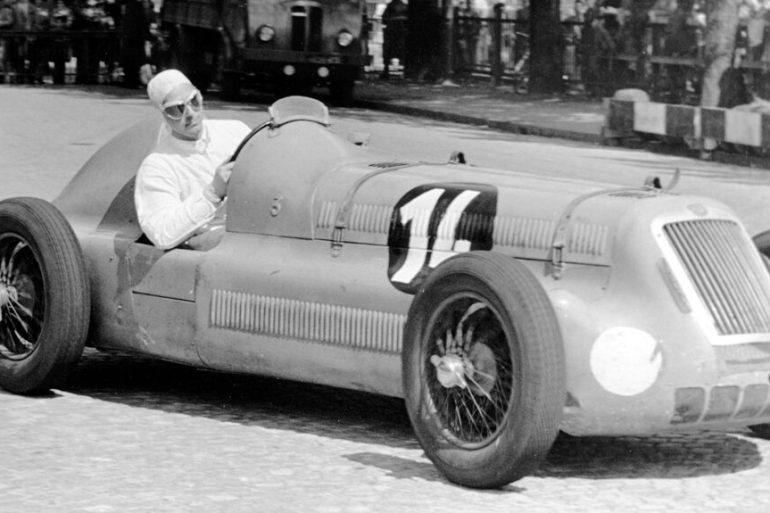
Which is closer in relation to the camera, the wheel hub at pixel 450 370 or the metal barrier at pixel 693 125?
the wheel hub at pixel 450 370

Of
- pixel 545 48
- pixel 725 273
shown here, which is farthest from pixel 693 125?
pixel 725 273

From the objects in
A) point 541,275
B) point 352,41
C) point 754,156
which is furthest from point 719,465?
point 352,41

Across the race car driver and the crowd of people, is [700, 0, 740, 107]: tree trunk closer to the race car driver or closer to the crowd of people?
the crowd of people

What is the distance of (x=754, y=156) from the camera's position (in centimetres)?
1955

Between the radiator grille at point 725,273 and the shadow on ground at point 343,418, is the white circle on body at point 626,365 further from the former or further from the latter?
the shadow on ground at point 343,418

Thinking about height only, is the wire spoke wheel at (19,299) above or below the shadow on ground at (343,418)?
above

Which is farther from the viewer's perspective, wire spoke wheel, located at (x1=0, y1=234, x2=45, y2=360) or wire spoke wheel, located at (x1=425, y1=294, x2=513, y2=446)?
wire spoke wheel, located at (x1=0, y1=234, x2=45, y2=360)

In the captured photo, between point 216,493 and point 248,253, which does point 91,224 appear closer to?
point 248,253

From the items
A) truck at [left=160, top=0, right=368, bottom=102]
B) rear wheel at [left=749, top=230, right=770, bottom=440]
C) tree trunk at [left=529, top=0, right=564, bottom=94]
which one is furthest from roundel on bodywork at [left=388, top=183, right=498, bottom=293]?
tree trunk at [left=529, top=0, right=564, bottom=94]

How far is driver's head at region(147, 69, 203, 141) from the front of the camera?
6953 millimetres

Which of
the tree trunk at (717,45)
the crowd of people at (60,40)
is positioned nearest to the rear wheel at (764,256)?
the tree trunk at (717,45)

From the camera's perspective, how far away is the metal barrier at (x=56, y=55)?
33812 millimetres

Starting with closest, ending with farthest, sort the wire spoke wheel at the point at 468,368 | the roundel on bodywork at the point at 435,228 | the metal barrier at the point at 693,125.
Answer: the wire spoke wheel at the point at 468,368 → the roundel on bodywork at the point at 435,228 → the metal barrier at the point at 693,125

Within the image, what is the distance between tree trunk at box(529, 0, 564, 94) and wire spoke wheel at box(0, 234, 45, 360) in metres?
23.7
